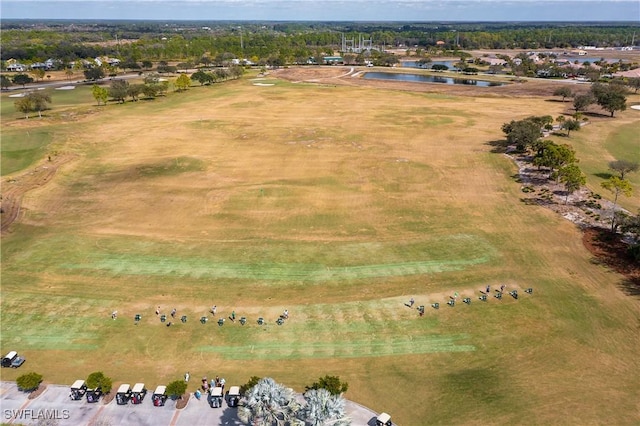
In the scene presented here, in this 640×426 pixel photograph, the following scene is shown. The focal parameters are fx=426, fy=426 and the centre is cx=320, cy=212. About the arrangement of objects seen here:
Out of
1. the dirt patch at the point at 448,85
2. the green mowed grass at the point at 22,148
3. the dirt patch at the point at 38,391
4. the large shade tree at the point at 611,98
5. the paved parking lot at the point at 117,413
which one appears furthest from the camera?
the dirt patch at the point at 448,85

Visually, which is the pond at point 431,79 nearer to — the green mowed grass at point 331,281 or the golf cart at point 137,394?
the green mowed grass at point 331,281

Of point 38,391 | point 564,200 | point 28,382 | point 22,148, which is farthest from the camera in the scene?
point 22,148

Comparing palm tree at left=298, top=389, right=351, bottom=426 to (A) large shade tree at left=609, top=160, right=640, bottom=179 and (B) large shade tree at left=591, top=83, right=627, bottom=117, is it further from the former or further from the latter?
(B) large shade tree at left=591, top=83, right=627, bottom=117

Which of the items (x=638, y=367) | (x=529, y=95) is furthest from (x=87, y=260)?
(x=529, y=95)

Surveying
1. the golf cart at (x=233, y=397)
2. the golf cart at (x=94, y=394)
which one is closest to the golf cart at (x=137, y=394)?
the golf cart at (x=94, y=394)

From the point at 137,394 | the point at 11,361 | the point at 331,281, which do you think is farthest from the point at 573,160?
the point at 11,361

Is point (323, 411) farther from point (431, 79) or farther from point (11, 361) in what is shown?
point (431, 79)

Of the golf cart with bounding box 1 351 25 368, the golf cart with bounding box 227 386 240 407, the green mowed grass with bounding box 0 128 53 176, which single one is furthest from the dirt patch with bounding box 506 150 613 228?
the green mowed grass with bounding box 0 128 53 176
